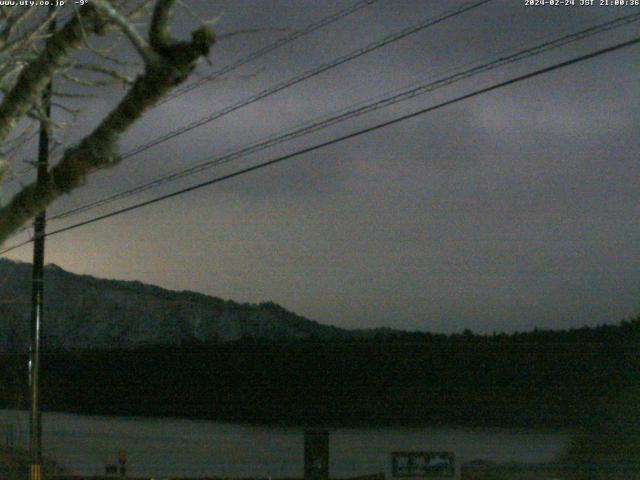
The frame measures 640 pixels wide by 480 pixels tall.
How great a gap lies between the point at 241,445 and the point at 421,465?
8947 millimetres

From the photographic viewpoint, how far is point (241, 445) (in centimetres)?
2644

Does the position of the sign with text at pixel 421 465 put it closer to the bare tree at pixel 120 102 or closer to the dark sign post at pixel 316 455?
the dark sign post at pixel 316 455

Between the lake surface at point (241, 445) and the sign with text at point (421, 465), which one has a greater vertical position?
the sign with text at point (421, 465)

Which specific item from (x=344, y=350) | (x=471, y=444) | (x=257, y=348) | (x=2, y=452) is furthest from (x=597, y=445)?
(x=2, y=452)

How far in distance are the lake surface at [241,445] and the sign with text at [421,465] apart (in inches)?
82.0

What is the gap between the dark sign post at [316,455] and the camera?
20.5m

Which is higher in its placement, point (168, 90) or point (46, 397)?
point (168, 90)

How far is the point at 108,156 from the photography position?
4.49m

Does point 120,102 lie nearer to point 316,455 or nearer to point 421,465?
point 421,465

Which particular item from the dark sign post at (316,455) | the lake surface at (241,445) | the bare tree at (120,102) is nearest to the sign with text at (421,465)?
the lake surface at (241,445)

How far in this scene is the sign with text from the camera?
1844 centimetres

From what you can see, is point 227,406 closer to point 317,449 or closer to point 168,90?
point 317,449

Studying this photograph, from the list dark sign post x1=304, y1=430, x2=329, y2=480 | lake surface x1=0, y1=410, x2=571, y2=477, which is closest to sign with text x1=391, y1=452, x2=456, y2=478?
lake surface x1=0, y1=410, x2=571, y2=477

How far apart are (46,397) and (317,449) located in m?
17.4
